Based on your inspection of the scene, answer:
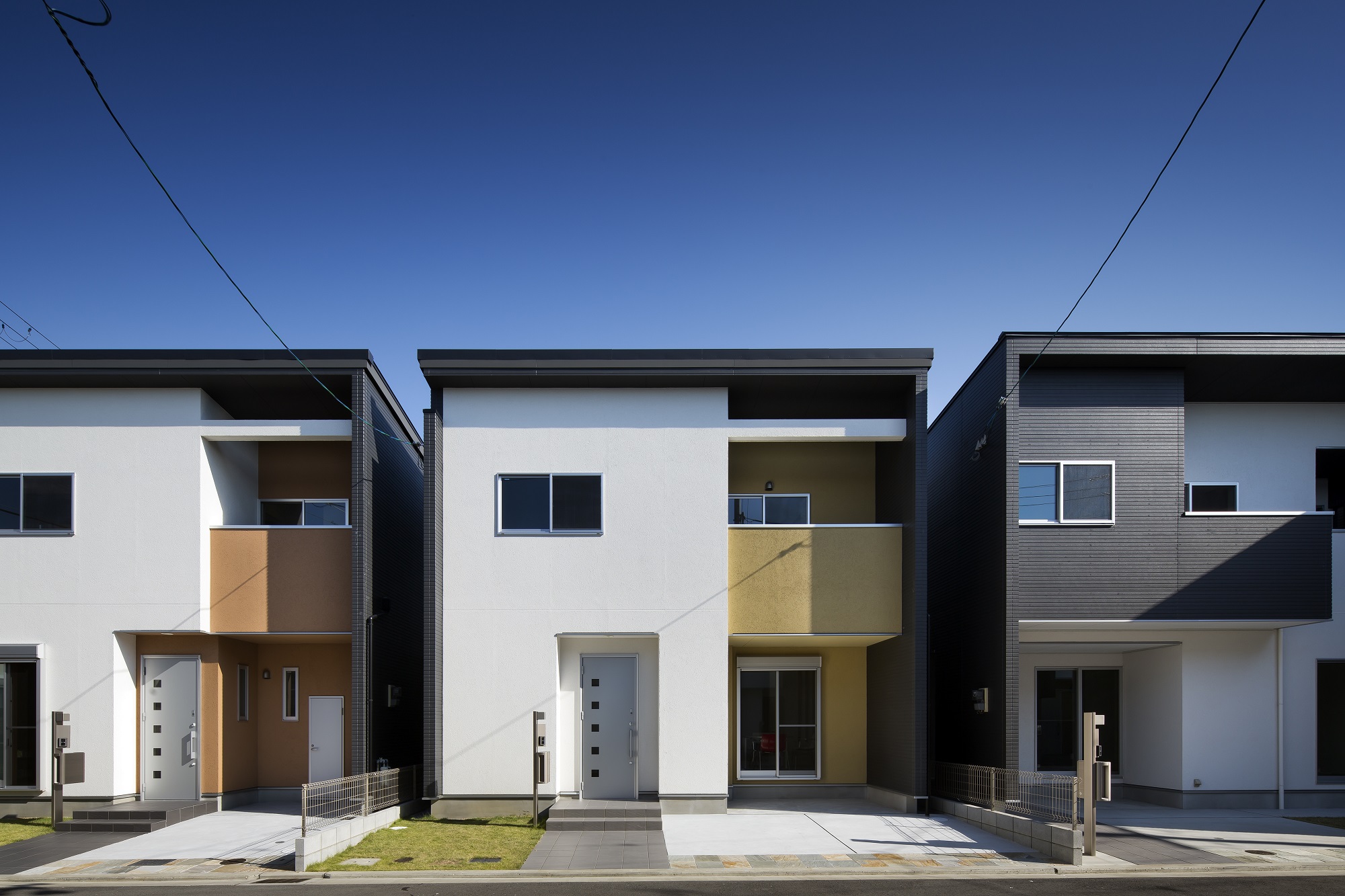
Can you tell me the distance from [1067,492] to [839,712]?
215 inches

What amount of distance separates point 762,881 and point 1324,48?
10787mm

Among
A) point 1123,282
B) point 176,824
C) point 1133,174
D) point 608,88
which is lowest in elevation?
point 176,824

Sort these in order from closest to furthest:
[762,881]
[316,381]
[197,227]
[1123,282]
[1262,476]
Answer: [762,881], [197,227], [1123,282], [316,381], [1262,476]

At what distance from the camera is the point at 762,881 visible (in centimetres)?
1055

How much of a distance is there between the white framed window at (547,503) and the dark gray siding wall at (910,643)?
4.78m

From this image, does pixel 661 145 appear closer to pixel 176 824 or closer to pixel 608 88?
pixel 608 88

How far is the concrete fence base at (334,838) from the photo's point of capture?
11000mm

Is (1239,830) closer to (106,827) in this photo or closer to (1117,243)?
(1117,243)

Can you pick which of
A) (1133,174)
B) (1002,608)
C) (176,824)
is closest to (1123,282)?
(1133,174)

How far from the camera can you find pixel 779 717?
17109 millimetres

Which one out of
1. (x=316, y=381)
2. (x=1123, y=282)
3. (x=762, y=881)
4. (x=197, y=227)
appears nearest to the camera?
(x=762, y=881)

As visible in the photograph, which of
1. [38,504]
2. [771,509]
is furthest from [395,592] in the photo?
[771,509]

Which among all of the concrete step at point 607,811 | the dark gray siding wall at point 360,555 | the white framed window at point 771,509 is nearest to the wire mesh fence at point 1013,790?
the concrete step at point 607,811

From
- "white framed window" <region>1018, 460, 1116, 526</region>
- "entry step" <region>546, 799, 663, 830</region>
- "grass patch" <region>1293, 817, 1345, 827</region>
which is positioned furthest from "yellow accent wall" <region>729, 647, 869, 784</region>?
"grass patch" <region>1293, 817, 1345, 827</region>
